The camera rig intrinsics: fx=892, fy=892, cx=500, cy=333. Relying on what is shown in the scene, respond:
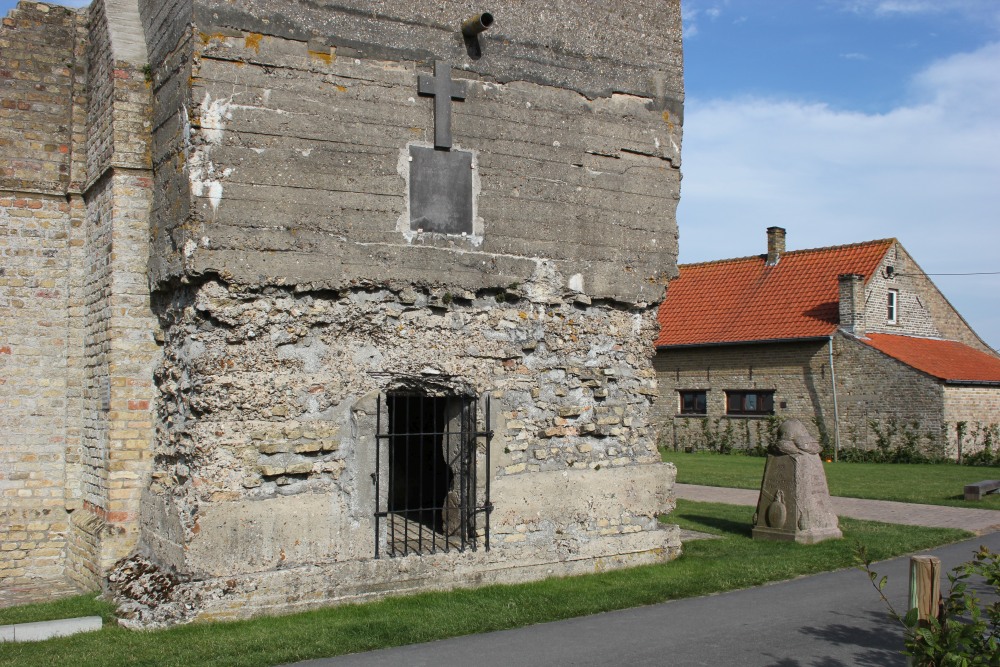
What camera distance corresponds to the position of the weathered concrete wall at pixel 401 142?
24.4 feet

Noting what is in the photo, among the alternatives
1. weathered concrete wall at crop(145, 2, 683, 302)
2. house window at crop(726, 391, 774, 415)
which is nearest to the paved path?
weathered concrete wall at crop(145, 2, 683, 302)

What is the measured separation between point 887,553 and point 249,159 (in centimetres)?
794

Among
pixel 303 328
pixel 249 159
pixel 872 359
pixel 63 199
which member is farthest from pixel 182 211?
pixel 872 359

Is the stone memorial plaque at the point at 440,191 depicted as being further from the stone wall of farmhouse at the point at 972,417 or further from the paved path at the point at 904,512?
the stone wall of farmhouse at the point at 972,417

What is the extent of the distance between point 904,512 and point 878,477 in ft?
20.5

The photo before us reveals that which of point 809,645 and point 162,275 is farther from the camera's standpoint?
point 162,275

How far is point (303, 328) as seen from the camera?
769 centimetres

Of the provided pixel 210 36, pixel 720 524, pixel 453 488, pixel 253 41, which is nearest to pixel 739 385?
pixel 720 524

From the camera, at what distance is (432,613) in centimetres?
730

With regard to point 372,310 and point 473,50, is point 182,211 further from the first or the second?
point 473,50

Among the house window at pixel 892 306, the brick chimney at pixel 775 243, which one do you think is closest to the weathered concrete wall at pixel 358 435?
the house window at pixel 892 306

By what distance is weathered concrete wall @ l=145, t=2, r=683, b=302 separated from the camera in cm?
745

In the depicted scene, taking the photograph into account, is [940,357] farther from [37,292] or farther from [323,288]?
[37,292]

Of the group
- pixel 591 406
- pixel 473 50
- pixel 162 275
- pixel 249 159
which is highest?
pixel 473 50
